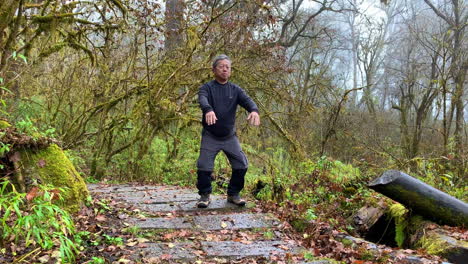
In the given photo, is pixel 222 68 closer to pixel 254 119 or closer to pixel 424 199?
pixel 254 119

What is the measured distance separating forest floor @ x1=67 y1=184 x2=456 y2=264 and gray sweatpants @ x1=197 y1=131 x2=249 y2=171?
612 mm

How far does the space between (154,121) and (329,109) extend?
6259mm

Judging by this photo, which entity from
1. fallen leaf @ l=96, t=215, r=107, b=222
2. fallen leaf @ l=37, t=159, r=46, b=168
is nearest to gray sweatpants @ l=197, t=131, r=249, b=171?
fallen leaf @ l=96, t=215, r=107, b=222

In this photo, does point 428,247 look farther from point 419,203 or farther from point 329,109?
point 329,109

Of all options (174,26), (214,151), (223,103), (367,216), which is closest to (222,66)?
(223,103)

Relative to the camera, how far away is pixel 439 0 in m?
17.6

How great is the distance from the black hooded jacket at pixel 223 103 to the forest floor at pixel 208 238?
109cm

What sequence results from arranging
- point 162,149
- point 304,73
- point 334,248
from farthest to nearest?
point 304,73
point 162,149
point 334,248

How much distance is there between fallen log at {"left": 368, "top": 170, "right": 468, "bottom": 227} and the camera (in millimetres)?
5348

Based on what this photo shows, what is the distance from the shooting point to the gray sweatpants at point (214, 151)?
17.3ft

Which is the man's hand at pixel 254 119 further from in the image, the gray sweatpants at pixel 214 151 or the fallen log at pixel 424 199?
the fallen log at pixel 424 199

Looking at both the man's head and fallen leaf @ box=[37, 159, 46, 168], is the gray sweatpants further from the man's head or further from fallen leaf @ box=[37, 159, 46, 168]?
fallen leaf @ box=[37, 159, 46, 168]

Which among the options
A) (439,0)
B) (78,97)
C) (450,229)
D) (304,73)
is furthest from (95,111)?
(439,0)

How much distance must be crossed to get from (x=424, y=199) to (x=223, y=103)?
298cm
